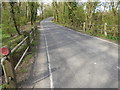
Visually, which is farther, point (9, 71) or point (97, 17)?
point (97, 17)

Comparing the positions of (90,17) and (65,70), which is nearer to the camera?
(65,70)

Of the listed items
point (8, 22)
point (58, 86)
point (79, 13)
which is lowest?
point (58, 86)

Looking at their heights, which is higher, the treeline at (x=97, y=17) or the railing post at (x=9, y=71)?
the treeline at (x=97, y=17)

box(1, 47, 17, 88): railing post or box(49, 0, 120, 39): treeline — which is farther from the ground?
box(49, 0, 120, 39): treeline

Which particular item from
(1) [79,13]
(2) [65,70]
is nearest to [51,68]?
(2) [65,70]

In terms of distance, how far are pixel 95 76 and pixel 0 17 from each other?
16017 mm

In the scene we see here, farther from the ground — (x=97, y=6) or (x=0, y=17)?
(x=97, y=6)

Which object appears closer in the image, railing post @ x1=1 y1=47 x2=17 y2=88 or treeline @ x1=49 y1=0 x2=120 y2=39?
railing post @ x1=1 y1=47 x2=17 y2=88

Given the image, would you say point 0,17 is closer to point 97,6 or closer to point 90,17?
point 90,17

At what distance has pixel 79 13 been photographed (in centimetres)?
2170

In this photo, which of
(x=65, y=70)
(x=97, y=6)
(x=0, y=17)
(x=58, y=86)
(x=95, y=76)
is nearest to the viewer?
(x=58, y=86)

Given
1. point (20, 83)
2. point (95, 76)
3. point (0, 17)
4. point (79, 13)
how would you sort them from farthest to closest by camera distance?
point (79, 13) → point (0, 17) → point (95, 76) → point (20, 83)

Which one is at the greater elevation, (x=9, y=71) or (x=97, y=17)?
(x=97, y=17)

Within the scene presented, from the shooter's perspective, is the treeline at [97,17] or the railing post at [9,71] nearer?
the railing post at [9,71]
